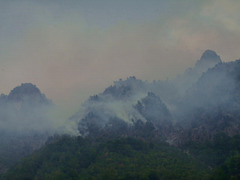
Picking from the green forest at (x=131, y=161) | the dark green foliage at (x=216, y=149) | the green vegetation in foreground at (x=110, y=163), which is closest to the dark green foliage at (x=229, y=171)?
the green forest at (x=131, y=161)

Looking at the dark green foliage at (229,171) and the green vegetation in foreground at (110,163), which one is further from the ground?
the green vegetation in foreground at (110,163)

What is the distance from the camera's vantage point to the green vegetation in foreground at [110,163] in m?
118

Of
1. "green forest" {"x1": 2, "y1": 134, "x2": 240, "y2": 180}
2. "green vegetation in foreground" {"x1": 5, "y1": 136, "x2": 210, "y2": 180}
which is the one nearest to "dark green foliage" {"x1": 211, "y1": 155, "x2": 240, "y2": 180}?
"green forest" {"x1": 2, "y1": 134, "x2": 240, "y2": 180}

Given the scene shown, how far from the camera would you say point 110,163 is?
5192 inches

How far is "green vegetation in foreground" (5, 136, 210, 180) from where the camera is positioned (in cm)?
11819

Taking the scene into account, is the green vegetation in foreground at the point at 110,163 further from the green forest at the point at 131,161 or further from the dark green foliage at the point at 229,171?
the dark green foliage at the point at 229,171

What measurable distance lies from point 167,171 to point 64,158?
53.3 meters

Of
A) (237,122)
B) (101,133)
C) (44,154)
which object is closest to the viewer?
(44,154)

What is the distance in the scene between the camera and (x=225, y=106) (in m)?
200

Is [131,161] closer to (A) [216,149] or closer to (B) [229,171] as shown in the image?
(B) [229,171]

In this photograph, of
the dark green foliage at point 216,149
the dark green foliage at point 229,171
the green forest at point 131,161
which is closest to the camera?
the dark green foliage at point 229,171

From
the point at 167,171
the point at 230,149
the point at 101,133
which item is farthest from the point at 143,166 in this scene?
the point at 101,133

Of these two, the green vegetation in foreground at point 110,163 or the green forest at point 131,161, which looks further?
the green vegetation in foreground at point 110,163

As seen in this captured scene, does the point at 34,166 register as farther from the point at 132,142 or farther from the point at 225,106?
the point at 225,106
